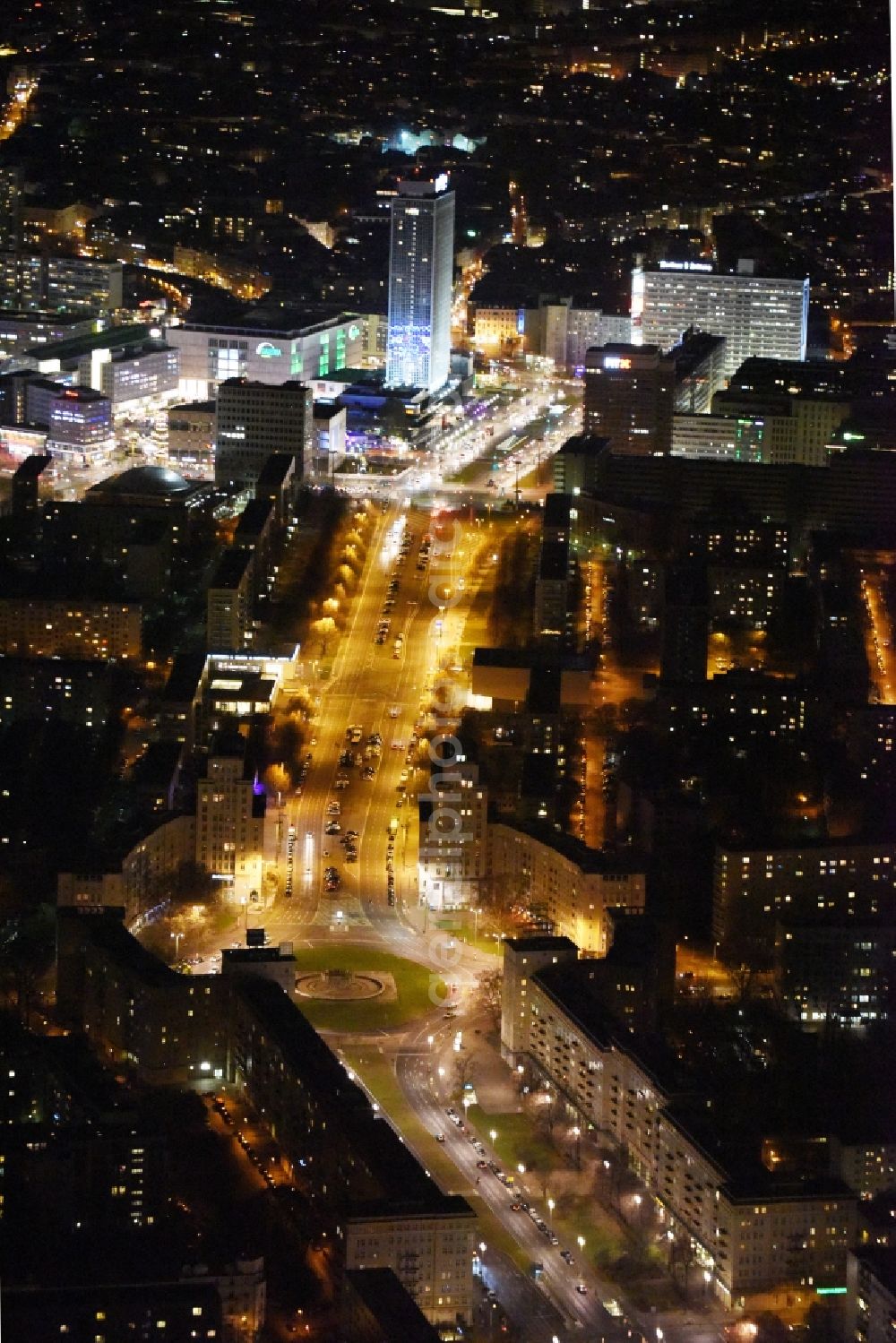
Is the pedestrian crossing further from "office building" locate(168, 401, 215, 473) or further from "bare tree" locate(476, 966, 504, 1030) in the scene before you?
"office building" locate(168, 401, 215, 473)

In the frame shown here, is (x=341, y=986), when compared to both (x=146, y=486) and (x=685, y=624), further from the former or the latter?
(x=146, y=486)

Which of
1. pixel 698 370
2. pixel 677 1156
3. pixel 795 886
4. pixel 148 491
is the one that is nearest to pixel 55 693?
pixel 148 491

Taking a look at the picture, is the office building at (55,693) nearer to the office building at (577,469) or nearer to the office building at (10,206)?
the office building at (577,469)

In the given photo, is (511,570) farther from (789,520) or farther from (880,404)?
(880,404)

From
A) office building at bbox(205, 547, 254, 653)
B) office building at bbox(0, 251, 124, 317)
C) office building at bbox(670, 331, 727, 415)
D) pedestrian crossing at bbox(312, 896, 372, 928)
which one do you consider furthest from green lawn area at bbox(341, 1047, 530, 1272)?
office building at bbox(0, 251, 124, 317)

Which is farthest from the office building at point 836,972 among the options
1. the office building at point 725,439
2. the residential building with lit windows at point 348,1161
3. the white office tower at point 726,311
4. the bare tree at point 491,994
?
the white office tower at point 726,311

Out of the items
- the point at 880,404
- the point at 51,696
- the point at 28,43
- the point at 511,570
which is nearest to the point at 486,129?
the point at 28,43
